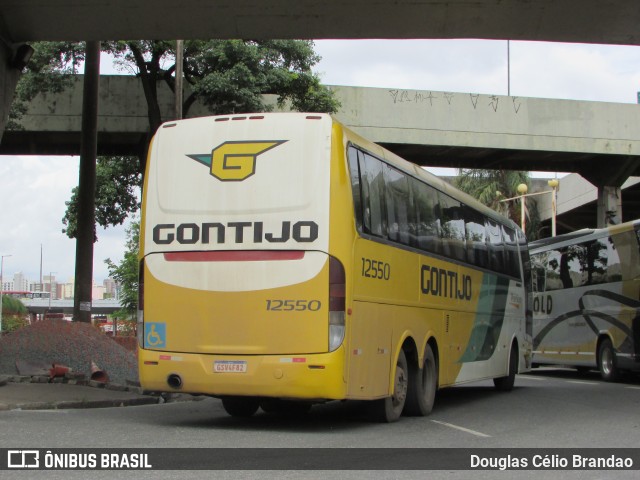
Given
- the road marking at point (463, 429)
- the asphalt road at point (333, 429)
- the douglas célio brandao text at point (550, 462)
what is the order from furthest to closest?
the road marking at point (463, 429), the asphalt road at point (333, 429), the douglas célio brandao text at point (550, 462)

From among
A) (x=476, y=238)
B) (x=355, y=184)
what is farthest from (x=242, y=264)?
(x=476, y=238)

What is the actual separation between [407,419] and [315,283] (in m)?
3.32

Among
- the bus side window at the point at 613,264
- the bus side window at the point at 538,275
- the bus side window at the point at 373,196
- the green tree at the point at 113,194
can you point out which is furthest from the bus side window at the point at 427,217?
the green tree at the point at 113,194

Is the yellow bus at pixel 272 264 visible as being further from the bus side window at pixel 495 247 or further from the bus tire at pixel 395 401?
the bus side window at pixel 495 247

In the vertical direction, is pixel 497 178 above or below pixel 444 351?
above

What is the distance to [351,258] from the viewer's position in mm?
9828

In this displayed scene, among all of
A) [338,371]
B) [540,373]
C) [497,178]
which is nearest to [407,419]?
[338,371]

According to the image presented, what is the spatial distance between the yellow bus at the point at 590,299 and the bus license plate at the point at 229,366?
12767mm

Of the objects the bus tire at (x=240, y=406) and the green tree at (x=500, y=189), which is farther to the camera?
the green tree at (x=500, y=189)

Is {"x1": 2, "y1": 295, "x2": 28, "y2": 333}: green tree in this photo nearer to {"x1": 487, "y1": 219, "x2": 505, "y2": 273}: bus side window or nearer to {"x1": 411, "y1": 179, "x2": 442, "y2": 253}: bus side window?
{"x1": 487, "y1": 219, "x2": 505, "y2": 273}: bus side window

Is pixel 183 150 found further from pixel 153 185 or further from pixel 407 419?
pixel 407 419

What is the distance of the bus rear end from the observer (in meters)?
9.70

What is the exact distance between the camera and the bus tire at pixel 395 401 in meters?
11.3

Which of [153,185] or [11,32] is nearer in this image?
[153,185]
